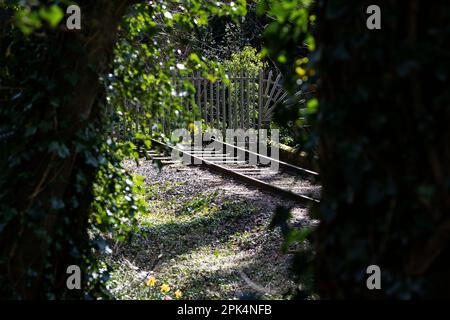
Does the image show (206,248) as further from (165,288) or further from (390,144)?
(390,144)

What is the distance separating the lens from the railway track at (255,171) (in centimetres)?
1057

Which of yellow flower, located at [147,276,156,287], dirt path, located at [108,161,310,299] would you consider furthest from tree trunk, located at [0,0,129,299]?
yellow flower, located at [147,276,156,287]

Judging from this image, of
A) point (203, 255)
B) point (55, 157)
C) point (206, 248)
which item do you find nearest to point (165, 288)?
point (203, 255)

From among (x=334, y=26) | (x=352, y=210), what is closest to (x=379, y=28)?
(x=334, y=26)

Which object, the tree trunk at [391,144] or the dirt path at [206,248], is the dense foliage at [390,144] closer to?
the tree trunk at [391,144]

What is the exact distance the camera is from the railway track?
10.6 m

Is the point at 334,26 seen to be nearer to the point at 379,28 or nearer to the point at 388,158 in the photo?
the point at 379,28

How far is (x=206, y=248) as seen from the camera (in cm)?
838

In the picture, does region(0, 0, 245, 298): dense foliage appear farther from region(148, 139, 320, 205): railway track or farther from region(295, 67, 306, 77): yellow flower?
region(148, 139, 320, 205): railway track

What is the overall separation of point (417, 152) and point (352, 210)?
1.09ft

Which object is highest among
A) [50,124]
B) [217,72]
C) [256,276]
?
[217,72]

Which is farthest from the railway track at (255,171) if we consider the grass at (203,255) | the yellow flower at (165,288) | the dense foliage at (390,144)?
the dense foliage at (390,144)

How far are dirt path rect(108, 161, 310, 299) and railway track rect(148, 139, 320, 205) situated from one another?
0.67ft
